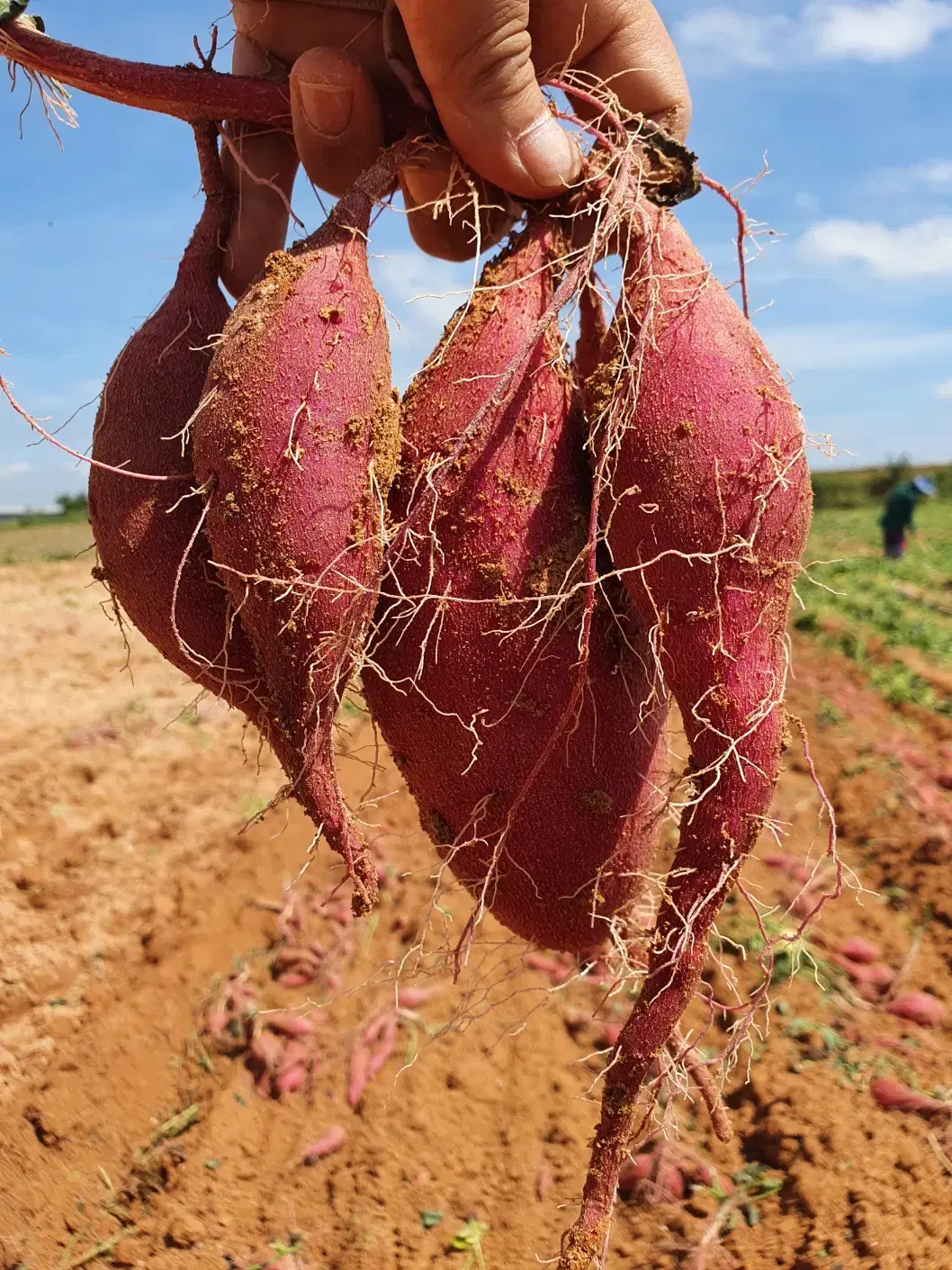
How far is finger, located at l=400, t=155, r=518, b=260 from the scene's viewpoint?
1506 mm

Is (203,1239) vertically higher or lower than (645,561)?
lower

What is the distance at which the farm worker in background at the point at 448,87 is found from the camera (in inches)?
52.6

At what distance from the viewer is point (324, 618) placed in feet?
4.28

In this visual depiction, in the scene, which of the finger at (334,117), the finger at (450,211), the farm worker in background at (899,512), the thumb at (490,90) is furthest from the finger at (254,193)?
the farm worker in background at (899,512)

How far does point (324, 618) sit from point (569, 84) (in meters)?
0.99

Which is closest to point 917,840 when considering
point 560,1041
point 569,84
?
point 560,1041

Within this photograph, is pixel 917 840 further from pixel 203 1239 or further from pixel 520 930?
pixel 203 1239

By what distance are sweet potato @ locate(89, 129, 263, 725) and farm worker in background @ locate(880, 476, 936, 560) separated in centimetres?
1428

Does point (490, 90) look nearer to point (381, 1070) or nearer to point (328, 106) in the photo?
point (328, 106)

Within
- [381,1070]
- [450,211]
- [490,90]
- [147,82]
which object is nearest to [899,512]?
[381,1070]

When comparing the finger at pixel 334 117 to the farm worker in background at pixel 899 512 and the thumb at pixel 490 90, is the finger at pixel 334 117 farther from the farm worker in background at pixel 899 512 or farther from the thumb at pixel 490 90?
the farm worker in background at pixel 899 512

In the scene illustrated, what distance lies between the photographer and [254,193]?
5.28 ft

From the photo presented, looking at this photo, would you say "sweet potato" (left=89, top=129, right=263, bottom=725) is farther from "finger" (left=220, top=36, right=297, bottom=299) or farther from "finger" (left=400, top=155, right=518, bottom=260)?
"finger" (left=400, top=155, right=518, bottom=260)

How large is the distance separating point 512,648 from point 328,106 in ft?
2.89
